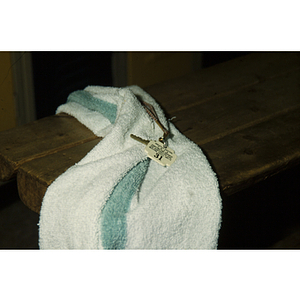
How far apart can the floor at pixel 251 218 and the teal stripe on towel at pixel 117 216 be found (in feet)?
2.78

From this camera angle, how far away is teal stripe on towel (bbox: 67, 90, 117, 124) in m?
0.88

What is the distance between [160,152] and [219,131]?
286 mm

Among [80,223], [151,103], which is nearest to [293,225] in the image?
[151,103]

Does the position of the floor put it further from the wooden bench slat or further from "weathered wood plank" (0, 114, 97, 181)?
"weathered wood plank" (0, 114, 97, 181)

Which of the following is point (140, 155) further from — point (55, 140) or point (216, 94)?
point (216, 94)

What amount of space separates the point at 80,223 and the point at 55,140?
315 millimetres

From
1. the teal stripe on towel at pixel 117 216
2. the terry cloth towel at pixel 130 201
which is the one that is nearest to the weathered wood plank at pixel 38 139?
the terry cloth towel at pixel 130 201

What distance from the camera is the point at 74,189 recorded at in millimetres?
671

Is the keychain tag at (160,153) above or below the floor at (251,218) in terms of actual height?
above

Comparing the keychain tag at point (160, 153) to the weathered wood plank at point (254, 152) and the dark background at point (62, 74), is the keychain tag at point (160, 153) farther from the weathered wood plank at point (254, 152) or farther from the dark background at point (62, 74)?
the dark background at point (62, 74)

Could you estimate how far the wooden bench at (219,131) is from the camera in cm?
78

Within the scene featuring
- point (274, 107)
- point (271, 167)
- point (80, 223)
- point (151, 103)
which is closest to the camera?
point (80, 223)

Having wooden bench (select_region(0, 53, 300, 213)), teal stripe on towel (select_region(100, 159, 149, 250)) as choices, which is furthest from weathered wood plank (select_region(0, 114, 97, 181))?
teal stripe on towel (select_region(100, 159, 149, 250))

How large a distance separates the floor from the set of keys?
2.45 feet
